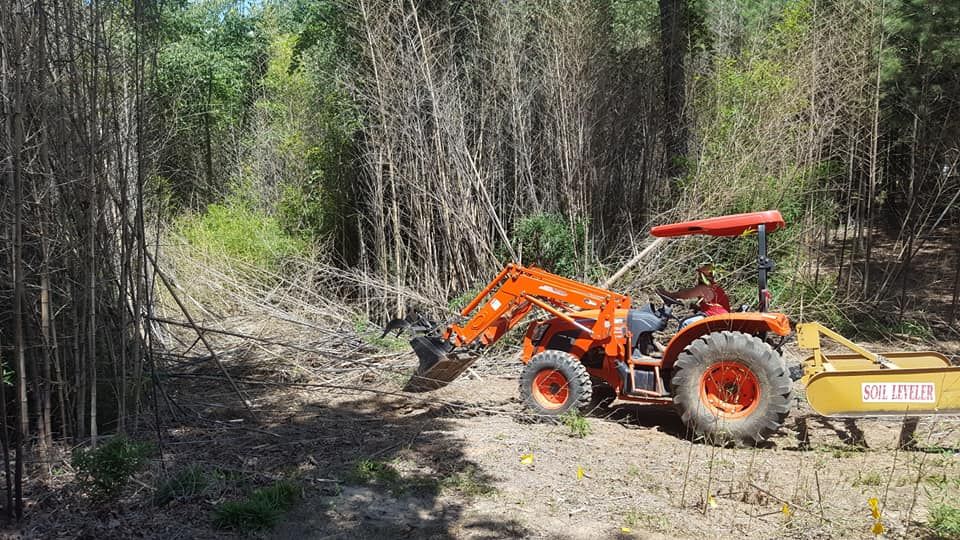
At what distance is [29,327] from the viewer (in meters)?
3.96

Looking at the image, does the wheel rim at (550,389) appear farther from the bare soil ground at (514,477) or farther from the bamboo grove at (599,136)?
the bamboo grove at (599,136)

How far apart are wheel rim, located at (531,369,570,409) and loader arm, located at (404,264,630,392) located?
0.42 m

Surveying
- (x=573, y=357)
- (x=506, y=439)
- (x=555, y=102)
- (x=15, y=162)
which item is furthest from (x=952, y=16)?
(x=15, y=162)

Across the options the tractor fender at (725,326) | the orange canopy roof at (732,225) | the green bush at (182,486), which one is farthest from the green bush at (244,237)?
the green bush at (182,486)

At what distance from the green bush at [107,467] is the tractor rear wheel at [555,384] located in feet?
9.79

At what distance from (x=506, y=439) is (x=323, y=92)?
8032 millimetres

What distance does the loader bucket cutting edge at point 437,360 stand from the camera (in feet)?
20.0

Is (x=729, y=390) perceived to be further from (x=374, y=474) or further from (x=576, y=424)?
(x=374, y=474)

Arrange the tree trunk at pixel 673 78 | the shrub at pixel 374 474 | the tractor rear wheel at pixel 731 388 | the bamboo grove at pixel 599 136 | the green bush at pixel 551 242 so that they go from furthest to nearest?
the tree trunk at pixel 673 78 → the green bush at pixel 551 242 → the bamboo grove at pixel 599 136 → the tractor rear wheel at pixel 731 388 → the shrub at pixel 374 474

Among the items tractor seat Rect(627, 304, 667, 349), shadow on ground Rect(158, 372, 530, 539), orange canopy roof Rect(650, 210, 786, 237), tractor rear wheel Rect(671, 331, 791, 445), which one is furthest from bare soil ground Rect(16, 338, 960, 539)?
orange canopy roof Rect(650, 210, 786, 237)

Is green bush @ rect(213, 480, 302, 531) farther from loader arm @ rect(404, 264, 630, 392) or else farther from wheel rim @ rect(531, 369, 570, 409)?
wheel rim @ rect(531, 369, 570, 409)

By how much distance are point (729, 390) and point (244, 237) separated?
28.5 feet

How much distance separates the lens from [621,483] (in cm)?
442

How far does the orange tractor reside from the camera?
5.20 m
